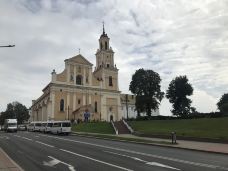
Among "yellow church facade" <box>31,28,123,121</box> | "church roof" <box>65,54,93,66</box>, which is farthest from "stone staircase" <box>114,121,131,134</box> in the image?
"church roof" <box>65,54,93,66</box>

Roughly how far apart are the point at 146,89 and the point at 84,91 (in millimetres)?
18419

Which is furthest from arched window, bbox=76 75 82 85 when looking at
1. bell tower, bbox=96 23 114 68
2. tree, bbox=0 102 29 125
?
tree, bbox=0 102 29 125

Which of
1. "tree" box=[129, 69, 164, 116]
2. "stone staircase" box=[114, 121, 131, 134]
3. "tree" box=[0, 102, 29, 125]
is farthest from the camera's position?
"tree" box=[0, 102, 29, 125]

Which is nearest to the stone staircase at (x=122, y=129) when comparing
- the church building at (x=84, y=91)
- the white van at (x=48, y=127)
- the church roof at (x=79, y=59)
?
the white van at (x=48, y=127)

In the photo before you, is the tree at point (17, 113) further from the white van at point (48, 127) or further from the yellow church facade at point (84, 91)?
the white van at point (48, 127)

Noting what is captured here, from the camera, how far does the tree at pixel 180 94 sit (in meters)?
78.6

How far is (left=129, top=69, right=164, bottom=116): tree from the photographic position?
80.9 meters

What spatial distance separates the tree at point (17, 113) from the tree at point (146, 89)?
75.0m

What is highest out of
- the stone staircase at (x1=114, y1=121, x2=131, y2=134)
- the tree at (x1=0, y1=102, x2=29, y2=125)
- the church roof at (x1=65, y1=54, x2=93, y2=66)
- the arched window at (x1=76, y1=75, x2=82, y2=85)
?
the church roof at (x1=65, y1=54, x2=93, y2=66)

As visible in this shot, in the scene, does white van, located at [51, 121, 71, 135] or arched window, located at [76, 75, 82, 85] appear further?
arched window, located at [76, 75, 82, 85]

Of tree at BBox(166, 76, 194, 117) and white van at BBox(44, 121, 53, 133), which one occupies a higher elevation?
tree at BBox(166, 76, 194, 117)

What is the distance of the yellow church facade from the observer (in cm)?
8681

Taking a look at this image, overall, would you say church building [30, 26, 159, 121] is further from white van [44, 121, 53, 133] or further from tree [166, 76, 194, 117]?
white van [44, 121, 53, 133]

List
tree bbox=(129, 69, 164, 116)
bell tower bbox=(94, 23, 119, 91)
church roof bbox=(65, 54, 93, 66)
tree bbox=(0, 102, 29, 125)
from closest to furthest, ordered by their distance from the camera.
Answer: tree bbox=(129, 69, 164, 116) < church roof bbox=(65, 54, 93, 66) < bell tower bbox=(94, 23, 119, 91) < tree bbox=(0, 102, 29, 125)
